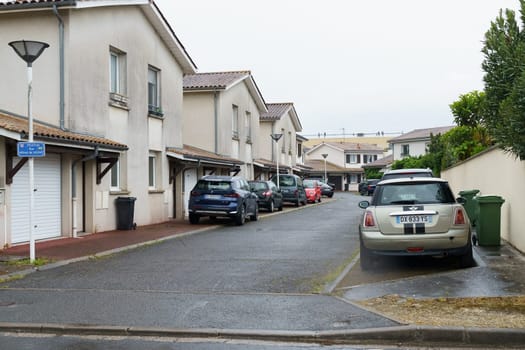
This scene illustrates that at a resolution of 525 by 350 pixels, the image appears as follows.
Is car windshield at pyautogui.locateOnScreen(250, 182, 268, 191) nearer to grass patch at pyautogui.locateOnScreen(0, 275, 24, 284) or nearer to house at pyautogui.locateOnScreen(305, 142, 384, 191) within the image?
grass patch at pyautogui.locateOnScreen(0, 275, 24, 284)

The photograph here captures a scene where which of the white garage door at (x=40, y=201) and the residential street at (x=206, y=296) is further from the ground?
the white garage door at (x=40, y=201)

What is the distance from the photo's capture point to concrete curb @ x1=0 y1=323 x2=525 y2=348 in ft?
20.1

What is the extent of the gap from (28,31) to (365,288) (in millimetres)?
11847

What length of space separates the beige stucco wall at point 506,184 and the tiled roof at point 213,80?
14717 mm

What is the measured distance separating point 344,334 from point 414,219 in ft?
12.6

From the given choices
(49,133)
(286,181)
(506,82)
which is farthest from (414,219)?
(286,181)

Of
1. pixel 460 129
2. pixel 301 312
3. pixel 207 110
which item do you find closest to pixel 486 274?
pixel 301 312

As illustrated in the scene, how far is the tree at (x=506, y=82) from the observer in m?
7.35

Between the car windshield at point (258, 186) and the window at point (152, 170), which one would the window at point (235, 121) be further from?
the window at point (152, 170)

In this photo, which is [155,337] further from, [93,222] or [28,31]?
[28,31]

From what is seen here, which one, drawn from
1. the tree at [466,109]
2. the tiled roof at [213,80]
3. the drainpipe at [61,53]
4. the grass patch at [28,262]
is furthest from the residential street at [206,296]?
the tree at [466,109]

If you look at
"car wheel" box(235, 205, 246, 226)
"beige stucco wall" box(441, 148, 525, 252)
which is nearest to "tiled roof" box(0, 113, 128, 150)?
"car wheel" box(235, 205, 246, 226)

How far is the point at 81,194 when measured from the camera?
16.2 metres

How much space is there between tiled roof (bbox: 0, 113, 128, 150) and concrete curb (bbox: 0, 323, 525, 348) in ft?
20.6
